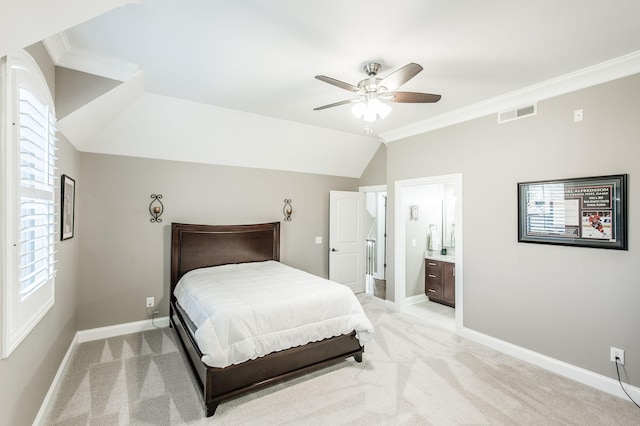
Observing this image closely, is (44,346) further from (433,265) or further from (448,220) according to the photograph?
(448,220)

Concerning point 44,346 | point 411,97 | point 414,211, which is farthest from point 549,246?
point 44,346

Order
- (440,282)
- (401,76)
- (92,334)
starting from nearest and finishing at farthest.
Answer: (401,76) < (92,334) < (440,282)

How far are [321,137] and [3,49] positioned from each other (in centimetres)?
392

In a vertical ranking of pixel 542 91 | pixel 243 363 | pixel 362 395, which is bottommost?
pixel 362 395

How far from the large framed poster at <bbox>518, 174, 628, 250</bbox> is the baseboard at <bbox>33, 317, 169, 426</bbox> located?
183 inches

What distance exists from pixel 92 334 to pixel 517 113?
5685mm

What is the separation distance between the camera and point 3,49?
1243 millimetres

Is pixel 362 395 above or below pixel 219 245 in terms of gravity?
below

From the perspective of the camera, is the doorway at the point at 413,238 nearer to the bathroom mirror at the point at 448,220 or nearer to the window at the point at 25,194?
the bathroom mirror at the point at 448,220

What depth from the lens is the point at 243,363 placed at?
248 centimetres

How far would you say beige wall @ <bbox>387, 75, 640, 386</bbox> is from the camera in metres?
2.60

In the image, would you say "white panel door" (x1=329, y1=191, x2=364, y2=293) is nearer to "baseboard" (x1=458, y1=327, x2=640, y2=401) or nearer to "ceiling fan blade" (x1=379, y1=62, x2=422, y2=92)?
"baseboard" (x1=458, y1=327, x2=640, y2=401)

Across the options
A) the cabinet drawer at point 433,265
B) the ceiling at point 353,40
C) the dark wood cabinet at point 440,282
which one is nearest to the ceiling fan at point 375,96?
the ceiling at point 353,40

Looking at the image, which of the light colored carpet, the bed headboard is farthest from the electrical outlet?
the bed headboard
